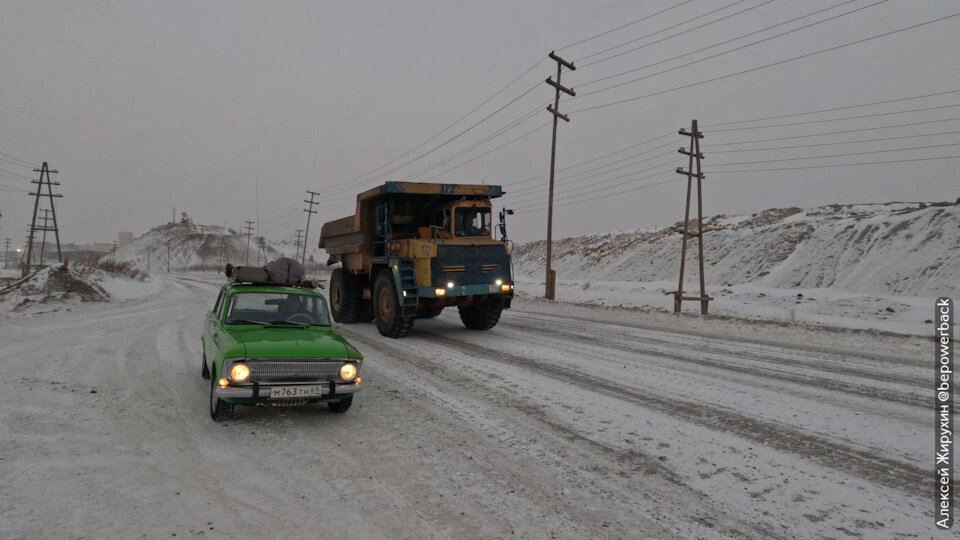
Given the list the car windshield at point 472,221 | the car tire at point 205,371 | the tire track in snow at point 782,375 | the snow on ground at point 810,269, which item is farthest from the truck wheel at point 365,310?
the snow on ground at point 810,269

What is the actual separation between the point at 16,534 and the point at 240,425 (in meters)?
2.15

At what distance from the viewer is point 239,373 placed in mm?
4820

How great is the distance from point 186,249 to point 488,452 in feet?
497

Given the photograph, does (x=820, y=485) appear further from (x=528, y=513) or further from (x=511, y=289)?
(x=511, y=289)

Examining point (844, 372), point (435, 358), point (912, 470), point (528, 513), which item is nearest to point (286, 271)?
point (435, 358)

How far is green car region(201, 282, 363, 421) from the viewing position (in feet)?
15.9

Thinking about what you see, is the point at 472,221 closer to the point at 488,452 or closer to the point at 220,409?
the point at 220,409

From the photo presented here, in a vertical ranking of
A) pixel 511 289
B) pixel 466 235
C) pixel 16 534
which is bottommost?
pixel 16 534

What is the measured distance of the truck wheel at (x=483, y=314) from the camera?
1202 cm

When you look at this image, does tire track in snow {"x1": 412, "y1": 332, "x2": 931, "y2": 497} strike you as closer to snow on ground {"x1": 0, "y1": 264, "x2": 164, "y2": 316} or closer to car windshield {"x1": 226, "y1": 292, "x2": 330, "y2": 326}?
car windshield {"x1": 226, "y1": 292, "x2": 330, "y2": 326}

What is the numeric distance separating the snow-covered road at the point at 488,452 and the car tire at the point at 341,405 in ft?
0.43

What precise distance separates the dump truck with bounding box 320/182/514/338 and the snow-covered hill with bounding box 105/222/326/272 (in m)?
119

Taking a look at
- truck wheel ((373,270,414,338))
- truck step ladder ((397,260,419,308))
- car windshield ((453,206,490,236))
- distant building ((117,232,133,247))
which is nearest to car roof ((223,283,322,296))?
truck step ladder ((397,260,419,308))

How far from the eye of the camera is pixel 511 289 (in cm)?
1167
